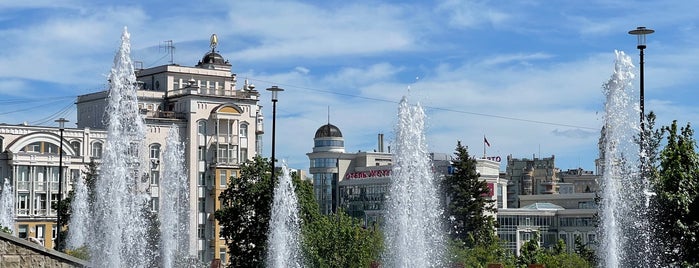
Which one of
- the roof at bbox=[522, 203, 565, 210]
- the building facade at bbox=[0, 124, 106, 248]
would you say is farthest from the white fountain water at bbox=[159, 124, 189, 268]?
the roof at bbox=[522, 203, 565, 210]

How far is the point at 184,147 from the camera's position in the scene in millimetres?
88375

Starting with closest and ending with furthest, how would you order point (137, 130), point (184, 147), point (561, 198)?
point (137, 130) < point (184, 147) < point (561, 198)

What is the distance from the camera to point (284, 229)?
161 feet

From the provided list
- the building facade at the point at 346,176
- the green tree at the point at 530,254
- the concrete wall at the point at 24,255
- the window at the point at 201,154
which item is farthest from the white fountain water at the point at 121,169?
the building facade at the point at 346,176

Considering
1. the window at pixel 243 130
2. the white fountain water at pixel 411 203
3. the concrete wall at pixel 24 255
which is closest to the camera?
the concrete wall at pixel 24 255

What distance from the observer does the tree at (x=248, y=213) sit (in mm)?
55969

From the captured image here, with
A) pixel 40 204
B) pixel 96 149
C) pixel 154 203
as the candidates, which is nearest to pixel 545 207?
pixel 154 203

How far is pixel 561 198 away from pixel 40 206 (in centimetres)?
8473

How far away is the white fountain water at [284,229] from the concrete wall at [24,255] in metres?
17.3

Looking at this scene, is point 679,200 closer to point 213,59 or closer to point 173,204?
point 173,204

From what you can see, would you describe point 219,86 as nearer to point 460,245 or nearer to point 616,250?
point 460,245

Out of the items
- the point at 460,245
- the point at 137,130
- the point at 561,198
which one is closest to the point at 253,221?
the point at 460,245

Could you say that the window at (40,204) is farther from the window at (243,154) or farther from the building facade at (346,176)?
the building facade at (346,176)

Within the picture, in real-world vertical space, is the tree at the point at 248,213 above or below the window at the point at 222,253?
above
